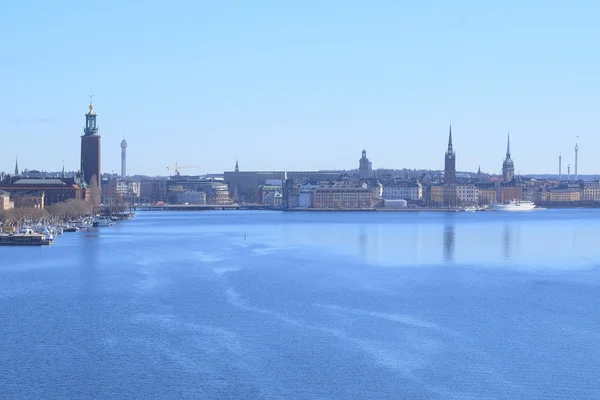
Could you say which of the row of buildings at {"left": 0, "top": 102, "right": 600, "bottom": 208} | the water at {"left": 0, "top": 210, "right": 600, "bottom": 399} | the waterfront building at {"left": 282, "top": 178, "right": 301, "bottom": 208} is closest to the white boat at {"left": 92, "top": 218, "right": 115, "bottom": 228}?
the row of buildings at {"left": 0, "top": 102, "right": 600, "bottom": 208}

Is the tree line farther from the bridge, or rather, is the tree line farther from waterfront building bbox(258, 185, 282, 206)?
waterfront building bbox(258, 185, 282, 206)

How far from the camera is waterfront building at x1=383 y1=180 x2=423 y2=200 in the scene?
280 ft

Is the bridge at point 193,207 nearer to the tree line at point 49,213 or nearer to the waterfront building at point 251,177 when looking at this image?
the waterfront building at point 251,177

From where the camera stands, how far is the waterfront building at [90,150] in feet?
196

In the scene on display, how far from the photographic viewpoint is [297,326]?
14867mm

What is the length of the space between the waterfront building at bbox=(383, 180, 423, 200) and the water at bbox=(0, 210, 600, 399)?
5832 centimetres

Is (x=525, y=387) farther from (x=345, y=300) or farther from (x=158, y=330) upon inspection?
(x=345, y=300)

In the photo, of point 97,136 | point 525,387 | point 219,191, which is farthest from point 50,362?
point 219,191

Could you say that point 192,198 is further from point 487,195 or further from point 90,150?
point 90,150

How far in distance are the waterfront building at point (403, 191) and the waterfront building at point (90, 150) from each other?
30.2 meters

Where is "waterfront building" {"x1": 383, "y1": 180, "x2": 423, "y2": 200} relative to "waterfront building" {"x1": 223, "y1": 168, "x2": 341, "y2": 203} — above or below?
below

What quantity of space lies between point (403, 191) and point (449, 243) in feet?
175

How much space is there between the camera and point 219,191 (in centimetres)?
9538

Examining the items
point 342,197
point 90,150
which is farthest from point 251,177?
point 90,150
